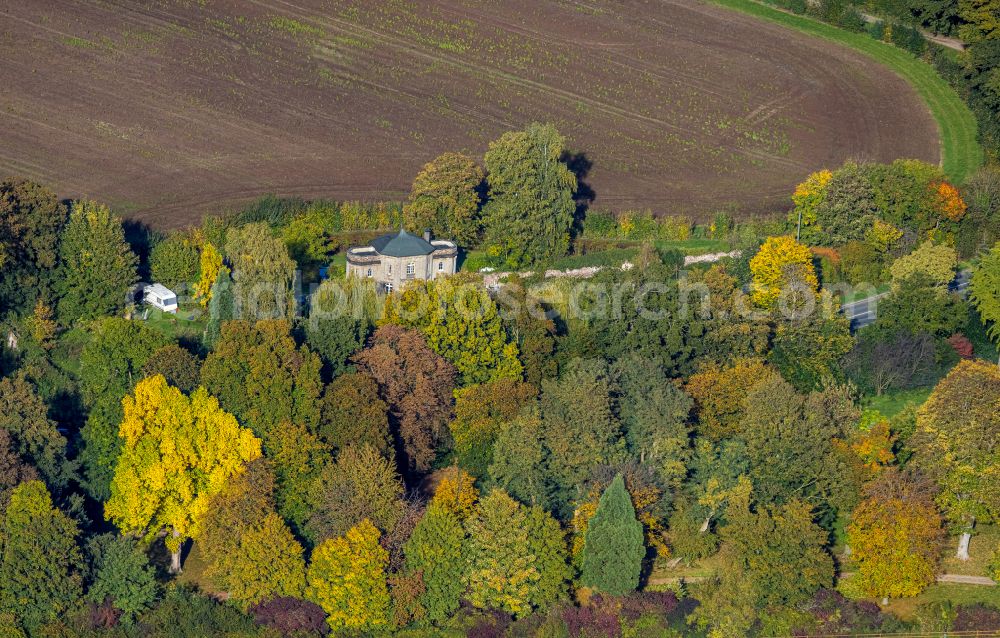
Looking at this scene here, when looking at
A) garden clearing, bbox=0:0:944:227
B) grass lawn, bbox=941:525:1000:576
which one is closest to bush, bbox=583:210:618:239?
garden clearing, bbox=0:0:944:227

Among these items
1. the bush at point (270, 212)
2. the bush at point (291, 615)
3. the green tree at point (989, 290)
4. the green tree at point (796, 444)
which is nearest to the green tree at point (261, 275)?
the bush at point (270, 212)

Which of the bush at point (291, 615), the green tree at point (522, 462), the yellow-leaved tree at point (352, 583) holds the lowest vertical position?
the bush at point (291, 615)

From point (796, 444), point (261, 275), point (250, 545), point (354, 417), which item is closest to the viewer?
point (250, 545)

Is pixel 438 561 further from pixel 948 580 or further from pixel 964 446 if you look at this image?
pixel 964 446

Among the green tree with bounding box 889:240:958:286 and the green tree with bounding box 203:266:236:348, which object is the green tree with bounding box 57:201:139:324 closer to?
the green tree with bounding box 203:266:236:348

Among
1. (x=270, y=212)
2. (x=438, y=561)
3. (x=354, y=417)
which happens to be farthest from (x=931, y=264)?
(x=270, y=212)

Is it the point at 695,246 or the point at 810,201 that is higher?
A: the point at 810,201

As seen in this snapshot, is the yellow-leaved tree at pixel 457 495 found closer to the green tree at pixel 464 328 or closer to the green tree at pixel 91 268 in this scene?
the green tree at pixel 464 328
